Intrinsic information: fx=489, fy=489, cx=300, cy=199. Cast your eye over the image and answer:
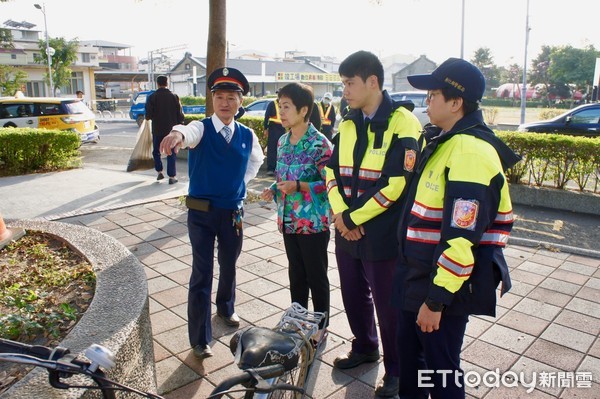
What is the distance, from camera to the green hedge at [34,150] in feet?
30.7

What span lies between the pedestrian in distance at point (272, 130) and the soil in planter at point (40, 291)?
563cm

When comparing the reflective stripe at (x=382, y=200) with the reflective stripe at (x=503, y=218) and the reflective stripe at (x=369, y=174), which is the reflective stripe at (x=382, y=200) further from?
the reflective stripe at (x=503, y=218)

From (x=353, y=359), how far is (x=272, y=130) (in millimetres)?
6921

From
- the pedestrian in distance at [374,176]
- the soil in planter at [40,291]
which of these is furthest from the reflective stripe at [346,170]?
the soil in planter at [40,291]

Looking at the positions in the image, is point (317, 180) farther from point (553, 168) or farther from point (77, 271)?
point (553, 168)

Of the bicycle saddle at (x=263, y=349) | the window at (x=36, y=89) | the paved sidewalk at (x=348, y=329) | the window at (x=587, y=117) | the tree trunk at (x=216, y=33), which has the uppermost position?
the window at (x=36, y=89)

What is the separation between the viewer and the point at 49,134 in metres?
9.73

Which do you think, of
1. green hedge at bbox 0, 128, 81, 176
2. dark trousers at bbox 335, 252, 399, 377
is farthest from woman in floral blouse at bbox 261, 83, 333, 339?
green hedge at bbox 0, 128, 81, 176

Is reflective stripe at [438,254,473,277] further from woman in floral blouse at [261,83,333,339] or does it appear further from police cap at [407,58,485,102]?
woman in floral blouse at [261,83,333,339]

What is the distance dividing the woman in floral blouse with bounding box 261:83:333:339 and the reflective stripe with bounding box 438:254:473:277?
4.25 feet

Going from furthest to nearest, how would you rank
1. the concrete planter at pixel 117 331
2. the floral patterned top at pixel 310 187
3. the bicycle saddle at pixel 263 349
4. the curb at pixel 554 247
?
1. the curb at pixel 554 247
2. the floral patterned top at pixel 310 187
3. the concrete planter at pixel 117 331
4. the bicycle saddle at pixel 263 349

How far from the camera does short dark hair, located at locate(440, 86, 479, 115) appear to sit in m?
2.19

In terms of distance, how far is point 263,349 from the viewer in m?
1.81

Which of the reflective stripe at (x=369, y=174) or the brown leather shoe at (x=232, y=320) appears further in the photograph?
the brown leather shoe at (x=232, y=320)
